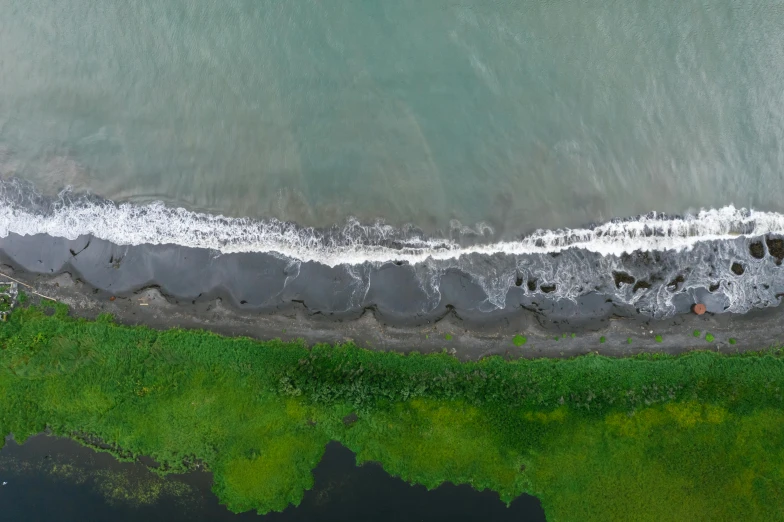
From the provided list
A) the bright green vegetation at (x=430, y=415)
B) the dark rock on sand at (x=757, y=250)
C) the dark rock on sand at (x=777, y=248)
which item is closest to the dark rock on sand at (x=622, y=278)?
the bright green vegetation at (x=430, y=415)

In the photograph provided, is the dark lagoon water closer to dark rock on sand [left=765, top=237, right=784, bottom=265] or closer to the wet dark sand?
the wet dark sand

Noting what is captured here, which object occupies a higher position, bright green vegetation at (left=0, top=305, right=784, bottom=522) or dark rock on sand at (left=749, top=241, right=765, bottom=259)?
dark rock on sand at (left=749, top=241, right=765, bottom=259)

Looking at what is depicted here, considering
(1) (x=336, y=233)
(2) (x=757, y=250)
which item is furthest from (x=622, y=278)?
(1) (x=336, y=233)

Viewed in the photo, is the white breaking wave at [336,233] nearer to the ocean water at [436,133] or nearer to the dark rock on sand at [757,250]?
the ocean water at [436,133]

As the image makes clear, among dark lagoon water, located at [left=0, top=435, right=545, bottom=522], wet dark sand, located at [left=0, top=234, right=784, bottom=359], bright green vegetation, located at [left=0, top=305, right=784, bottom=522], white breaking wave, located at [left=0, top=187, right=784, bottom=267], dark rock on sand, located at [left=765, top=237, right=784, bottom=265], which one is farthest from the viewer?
white breaking wave, located at [left=0, top=187, right=784, bottom=267]

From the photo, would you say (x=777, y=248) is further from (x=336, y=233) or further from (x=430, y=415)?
(x=336, y=233)

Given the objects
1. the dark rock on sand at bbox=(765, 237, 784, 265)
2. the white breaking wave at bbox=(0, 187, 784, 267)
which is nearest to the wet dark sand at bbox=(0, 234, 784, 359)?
the white breaking wave at bbox=(0, 187, 784, 267)
